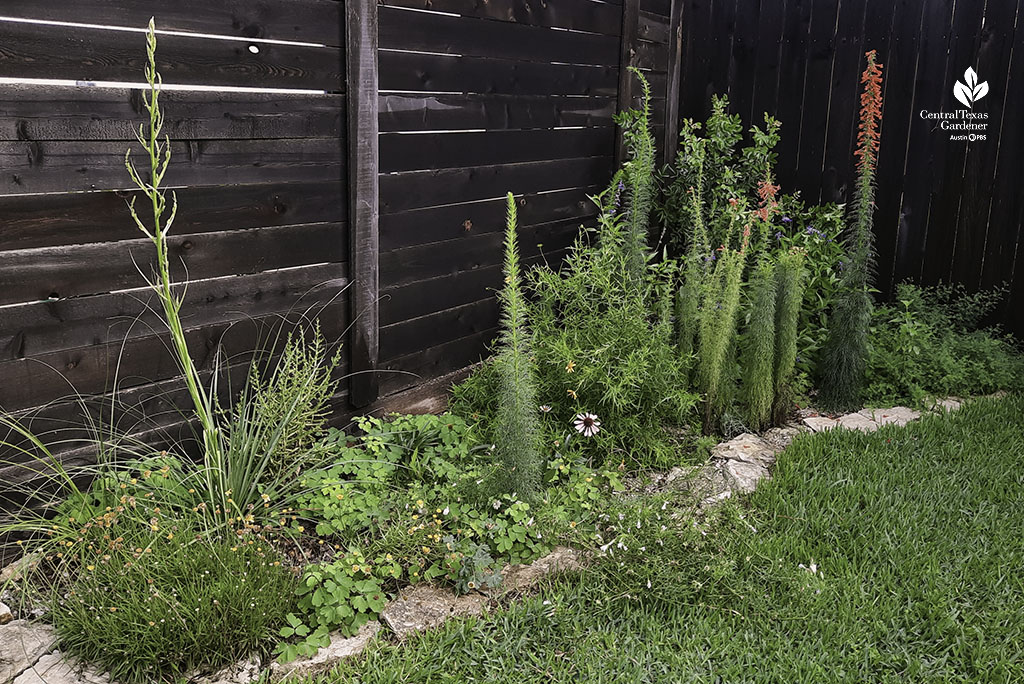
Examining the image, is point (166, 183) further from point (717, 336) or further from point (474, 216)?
point (717, 336)

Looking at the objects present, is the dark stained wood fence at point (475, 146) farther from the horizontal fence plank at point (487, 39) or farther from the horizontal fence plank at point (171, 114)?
the horizontal fence plank at point (171, 114)

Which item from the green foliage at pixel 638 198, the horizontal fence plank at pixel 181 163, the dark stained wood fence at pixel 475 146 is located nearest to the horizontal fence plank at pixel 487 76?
A: the dark stained wood fence at pixel 475 146

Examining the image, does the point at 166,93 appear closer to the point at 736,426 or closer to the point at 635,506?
the point at 635,506

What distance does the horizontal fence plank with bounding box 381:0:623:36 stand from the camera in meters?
3.88

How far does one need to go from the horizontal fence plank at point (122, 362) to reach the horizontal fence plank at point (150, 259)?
0.20m

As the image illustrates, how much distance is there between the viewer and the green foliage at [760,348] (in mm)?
4098

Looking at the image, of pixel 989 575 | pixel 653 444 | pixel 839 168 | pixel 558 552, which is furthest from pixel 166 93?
pixel 839 168

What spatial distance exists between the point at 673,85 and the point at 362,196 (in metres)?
2.90

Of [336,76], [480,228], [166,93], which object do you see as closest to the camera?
[166,93]

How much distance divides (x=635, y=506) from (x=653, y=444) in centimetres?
71

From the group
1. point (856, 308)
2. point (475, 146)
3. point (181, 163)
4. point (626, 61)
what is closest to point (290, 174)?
point (181, 163)

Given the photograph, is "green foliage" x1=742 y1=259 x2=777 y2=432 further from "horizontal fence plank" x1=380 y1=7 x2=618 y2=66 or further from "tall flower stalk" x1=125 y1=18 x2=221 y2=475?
"tall flower stalk" x1=125 y1=18 x2=221 y2=475

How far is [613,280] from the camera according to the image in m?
4.39

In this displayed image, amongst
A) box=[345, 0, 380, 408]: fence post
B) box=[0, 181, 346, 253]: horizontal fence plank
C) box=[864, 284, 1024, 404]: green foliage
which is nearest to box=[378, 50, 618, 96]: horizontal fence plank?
box=[345, 0, 380, 408]: fence post
